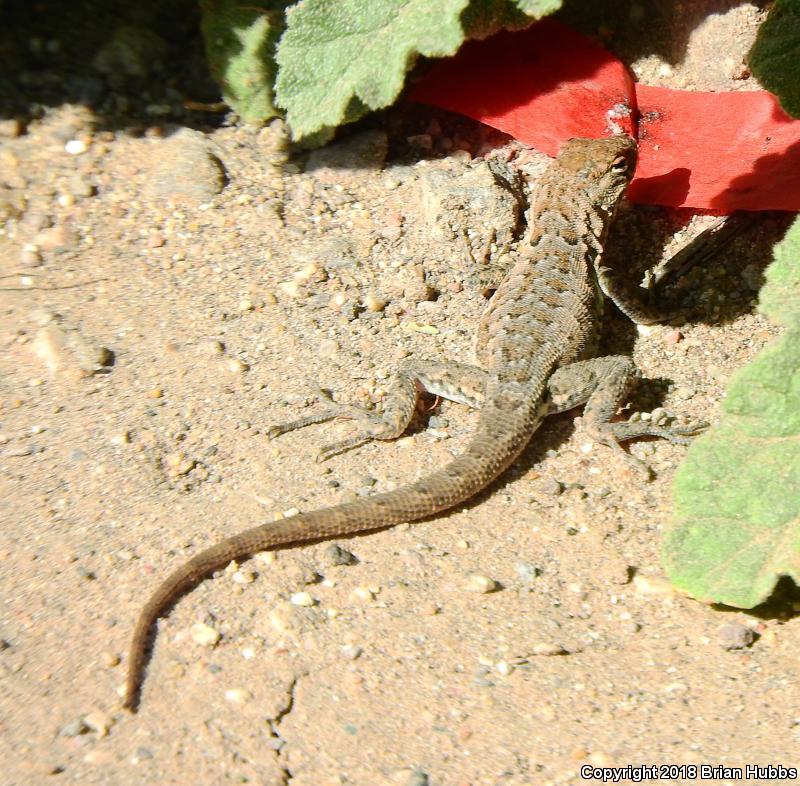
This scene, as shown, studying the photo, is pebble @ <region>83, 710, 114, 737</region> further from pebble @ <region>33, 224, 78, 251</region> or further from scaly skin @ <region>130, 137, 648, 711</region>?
pebble @ <region>33, 224, 78, 251</region>

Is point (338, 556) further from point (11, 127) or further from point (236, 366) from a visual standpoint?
point (11, 127)

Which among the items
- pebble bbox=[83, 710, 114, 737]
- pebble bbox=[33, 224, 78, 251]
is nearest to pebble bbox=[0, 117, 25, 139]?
pebble bbox=[33, 224, 78, 251]

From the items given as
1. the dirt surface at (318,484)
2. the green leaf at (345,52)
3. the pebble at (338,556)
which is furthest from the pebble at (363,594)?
the green leaf at (345,52)

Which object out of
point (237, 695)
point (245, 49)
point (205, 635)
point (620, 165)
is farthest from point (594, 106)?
point (237, 695)

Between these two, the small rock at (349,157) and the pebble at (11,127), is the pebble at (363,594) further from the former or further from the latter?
the pebble at (11,127)

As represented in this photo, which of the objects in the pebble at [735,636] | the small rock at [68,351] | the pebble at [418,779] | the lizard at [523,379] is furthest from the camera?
the small rock at [68,351]

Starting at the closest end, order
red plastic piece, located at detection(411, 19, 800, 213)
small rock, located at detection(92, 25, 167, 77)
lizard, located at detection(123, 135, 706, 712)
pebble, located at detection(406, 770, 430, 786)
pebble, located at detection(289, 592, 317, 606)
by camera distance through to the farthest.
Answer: pebble, located at detection(406, 770, 430, 786) < pebble, located at detection(289, 592, 317, 606) < lizard, located at detection(123, 135, 706, 712) < red plastic piece, located at detection(411, 19, 800, 213) < small rock, located at detection(92, 25, 167, 77)
